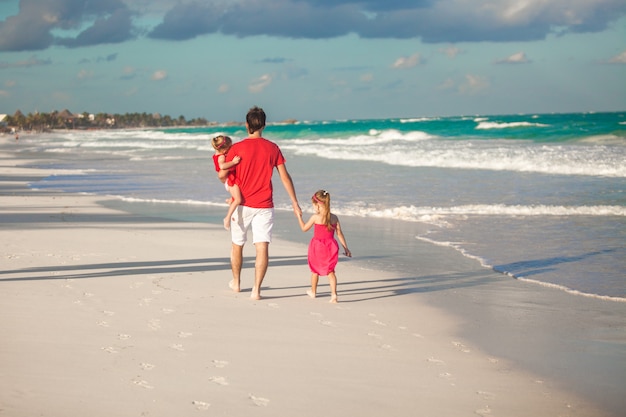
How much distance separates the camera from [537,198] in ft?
51.4

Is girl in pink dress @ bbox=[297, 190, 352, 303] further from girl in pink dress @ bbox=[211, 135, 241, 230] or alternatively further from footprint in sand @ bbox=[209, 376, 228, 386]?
footprint in sand @ bbox=[209, 376, 228, 386]

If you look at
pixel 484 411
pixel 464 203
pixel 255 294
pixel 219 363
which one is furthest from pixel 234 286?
pixel 464 203

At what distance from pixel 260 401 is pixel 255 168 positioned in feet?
9.51

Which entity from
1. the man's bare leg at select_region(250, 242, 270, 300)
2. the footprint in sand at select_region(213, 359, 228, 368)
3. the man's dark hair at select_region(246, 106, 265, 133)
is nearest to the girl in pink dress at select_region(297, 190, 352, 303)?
the man's bare leg at select_region(250, 242, 270, 300)

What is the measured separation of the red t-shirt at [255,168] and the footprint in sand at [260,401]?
8.74 feet

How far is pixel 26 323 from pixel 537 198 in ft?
40.4

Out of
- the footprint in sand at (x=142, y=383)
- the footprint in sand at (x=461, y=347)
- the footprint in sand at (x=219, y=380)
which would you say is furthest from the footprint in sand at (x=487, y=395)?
the footprint in sand at (x=142, y=383)

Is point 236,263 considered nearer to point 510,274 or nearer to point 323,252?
point 323,252

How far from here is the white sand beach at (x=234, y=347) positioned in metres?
4.11

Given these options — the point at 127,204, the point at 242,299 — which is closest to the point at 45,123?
the point at 127,204

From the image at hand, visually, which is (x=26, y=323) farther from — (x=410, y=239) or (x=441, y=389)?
(x=410, y=239)

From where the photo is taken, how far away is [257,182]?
6672mm

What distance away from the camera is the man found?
21.6 ft

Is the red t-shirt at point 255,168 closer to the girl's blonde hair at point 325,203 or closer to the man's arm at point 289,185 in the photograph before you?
the man's arm at point 289,185
